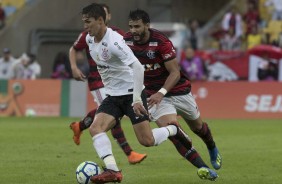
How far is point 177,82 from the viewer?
1077 cm

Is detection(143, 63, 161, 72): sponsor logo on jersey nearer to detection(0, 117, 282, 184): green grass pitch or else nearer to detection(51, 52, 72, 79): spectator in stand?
detection(0, 117, 282, 184): green grass pitch

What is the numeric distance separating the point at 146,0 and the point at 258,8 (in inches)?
190

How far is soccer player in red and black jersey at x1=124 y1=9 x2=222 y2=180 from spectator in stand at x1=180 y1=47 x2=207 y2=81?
476 inches

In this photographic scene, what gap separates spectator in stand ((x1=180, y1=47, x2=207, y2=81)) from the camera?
23.3 meters

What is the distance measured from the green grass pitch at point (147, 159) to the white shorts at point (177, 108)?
78 cm

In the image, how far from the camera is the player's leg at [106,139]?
9242 mm

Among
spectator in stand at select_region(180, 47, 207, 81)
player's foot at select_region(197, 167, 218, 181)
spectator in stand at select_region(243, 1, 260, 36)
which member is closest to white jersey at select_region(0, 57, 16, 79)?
spectator in stand at select_region(180, 47, 207, 81)

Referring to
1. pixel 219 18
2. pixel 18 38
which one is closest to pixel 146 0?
pixel 219 18

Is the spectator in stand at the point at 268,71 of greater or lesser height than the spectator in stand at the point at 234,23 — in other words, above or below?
below

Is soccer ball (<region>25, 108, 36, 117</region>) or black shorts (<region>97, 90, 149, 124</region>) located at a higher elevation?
black shorts (<region>97, 90, 149, 124</region>)

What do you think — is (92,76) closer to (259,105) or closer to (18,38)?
(259,105)

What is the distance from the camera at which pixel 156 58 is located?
10555 mm

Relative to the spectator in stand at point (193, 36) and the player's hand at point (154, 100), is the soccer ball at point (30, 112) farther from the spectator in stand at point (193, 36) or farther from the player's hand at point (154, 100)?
the player's hand at point (154, 100)

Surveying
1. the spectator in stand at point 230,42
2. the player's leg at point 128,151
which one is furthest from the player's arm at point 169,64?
the spectator in stand at point 230,42
